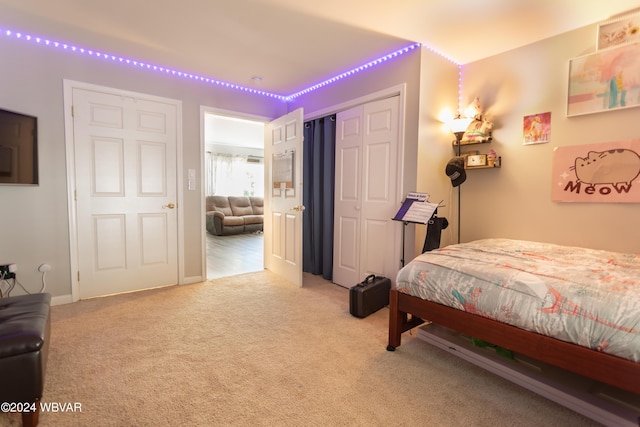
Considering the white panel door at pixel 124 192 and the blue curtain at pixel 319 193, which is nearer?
the white panel door at pixel 124 192

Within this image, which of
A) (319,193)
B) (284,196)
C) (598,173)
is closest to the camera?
(598,173)

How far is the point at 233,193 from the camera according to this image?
900 cm

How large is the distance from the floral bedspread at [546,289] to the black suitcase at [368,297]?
62 cm

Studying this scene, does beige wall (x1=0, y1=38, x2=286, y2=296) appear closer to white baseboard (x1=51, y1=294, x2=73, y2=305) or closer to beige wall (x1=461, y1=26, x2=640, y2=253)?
white baseboard (x1=51, y1=294, x2=73, y2=305)

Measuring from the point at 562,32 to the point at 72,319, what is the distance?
4.80 meters

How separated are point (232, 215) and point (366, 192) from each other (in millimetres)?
5356

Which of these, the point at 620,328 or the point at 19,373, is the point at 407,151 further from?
the point at 19,373

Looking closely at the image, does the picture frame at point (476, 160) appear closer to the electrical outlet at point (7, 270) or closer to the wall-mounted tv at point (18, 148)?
the wall-mounted tv at point (18, 148)

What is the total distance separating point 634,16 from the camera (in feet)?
7.45

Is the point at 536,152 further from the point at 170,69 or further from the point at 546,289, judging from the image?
the point at 170,69

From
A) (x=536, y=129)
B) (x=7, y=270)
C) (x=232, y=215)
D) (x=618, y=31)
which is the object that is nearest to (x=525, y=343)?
(x=536, y=129)

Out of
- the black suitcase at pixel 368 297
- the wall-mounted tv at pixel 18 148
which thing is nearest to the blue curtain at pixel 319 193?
the black suitcase at pixel 368 297

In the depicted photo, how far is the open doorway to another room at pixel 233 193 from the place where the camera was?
17.0 ft

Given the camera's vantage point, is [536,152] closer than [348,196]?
Yes
